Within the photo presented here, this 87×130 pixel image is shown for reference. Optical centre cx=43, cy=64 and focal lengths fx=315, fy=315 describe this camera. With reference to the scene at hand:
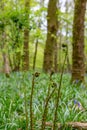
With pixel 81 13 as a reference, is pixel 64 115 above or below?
below

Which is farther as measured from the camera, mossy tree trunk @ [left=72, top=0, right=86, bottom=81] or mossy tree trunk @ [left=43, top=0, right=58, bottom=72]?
mossy tree trunk @ [left=43, top=0, right=58, bottom=72]

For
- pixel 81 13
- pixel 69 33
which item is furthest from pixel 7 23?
pixel 69 33

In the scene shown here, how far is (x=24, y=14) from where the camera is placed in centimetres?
930

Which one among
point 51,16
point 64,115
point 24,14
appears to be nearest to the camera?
point 64,115

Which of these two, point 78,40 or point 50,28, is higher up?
point 50,28

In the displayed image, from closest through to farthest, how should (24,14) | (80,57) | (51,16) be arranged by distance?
(80,57), (24,14), (51,16)

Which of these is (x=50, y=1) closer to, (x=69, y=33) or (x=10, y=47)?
(x=10, y=47)

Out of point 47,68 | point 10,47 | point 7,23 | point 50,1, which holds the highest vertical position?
point 50,1

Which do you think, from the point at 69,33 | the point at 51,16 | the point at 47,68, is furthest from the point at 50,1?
the point at 69,33

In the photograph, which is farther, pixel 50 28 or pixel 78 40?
pixel 50 28

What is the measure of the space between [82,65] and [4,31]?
307 centimetres

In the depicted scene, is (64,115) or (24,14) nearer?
(64,115)

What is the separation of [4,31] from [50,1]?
4174 millimetres

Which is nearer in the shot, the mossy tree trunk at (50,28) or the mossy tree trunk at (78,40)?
the mossy tree trunk at (78,40)
